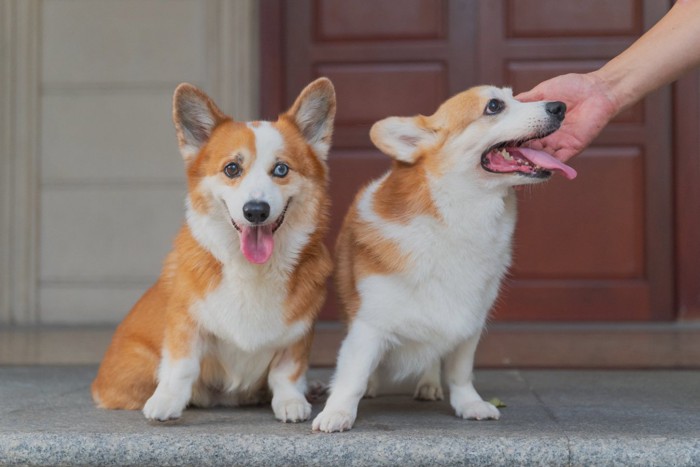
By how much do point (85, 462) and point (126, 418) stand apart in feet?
0.81

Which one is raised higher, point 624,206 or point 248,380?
point 624,206

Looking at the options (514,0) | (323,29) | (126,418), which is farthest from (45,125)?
(126,418)

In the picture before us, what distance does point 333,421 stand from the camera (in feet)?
5.90

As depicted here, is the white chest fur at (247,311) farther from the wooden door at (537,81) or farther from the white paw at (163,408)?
the wooden door at (537,81)

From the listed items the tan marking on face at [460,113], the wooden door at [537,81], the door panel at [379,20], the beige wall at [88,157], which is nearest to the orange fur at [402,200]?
the tan marking on face at [460,113]

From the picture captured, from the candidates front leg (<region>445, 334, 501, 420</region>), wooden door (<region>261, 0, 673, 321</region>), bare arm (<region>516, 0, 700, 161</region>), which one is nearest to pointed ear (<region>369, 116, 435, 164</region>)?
bare arm (<region>516, 0, 700, 161</region>)

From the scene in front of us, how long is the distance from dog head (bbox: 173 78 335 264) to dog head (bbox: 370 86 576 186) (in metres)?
0.18

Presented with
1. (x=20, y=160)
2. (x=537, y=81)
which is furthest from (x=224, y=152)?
(x=20, y=160)

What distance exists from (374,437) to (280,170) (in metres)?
0.64

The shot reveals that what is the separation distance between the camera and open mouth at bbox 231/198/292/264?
6.10 feet

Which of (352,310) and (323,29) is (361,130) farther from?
(352,310)

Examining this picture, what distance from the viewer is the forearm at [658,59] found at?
6.72 ft

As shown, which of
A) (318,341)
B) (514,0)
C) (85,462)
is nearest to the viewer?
(85,462)

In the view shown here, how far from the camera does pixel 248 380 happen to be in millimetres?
2025
